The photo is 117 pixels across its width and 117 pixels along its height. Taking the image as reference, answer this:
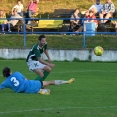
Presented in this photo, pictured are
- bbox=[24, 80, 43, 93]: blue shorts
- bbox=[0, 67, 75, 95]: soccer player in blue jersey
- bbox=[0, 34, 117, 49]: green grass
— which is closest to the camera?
bbox=[0, 67, 75, 95]: soccer player in blue jersey

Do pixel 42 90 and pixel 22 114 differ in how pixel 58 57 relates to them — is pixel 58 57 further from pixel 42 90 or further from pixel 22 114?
pixel 22 114

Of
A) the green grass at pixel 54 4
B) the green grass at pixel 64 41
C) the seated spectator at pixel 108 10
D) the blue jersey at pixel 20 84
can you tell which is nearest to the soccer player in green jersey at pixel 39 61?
the blue jersey at pixel 20 84

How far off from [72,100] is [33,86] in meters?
1.32

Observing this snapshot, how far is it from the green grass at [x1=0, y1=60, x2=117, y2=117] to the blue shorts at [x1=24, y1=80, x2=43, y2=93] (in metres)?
0.21

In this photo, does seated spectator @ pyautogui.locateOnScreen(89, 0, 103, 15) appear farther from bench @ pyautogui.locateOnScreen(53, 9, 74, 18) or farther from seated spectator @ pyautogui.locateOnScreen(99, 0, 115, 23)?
bench @ pyautogui.locateOnScreen(53, 9, 74, 18)

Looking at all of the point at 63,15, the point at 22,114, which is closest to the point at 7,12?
the point at 63,15

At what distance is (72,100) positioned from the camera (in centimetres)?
1425

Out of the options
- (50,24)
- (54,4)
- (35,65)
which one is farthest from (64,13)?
(35,65)

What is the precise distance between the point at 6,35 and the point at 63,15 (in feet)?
12.3

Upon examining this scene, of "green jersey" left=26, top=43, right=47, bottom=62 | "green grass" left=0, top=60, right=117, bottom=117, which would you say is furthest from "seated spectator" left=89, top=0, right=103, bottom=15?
"green jersey" left=26, top=43, right=47, bottom=62

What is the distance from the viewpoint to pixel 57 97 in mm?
14789

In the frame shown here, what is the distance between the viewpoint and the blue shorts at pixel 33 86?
15102 mm

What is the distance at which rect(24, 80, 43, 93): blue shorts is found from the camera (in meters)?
15.1

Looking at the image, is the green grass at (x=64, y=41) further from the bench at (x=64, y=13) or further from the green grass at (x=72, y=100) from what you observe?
the green grass at (x=72, y=100)
